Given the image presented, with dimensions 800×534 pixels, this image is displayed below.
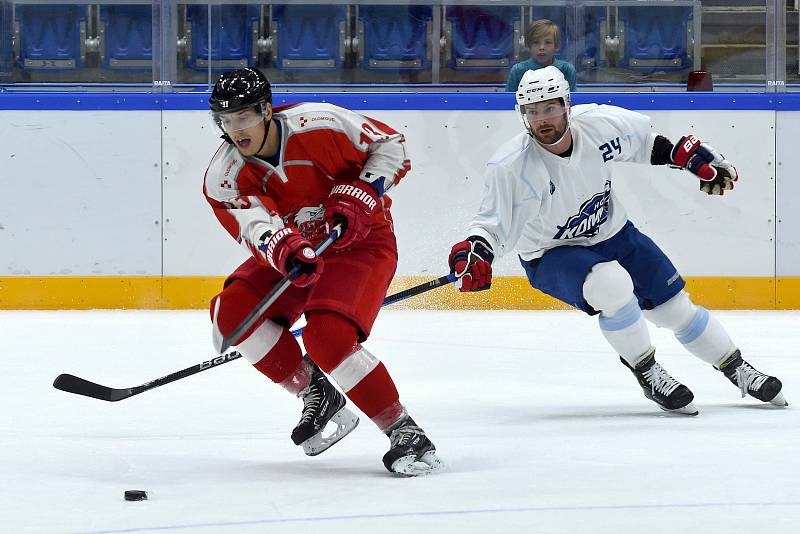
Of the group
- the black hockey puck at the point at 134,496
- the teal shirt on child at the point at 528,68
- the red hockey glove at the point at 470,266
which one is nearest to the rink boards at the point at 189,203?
the teal shirt on child at the point at 528,68

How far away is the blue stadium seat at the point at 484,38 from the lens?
6.02m

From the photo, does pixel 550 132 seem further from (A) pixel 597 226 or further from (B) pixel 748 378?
(B) pixel 748 378

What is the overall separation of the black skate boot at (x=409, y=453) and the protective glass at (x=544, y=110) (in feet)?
3.17

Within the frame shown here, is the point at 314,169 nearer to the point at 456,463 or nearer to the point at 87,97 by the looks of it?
the point at 456,463

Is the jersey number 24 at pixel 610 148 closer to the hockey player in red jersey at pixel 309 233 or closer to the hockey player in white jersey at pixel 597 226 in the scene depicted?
the hockey player in white jersey at pixel 597 226

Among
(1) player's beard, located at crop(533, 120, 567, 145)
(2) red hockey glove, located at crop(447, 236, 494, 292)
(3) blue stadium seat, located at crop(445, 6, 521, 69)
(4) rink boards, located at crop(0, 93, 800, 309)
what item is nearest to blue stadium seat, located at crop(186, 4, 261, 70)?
(4) rink boards, located at crop(0, 93, 800, 309)

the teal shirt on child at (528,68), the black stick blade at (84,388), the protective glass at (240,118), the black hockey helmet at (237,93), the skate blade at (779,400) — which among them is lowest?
the skate blade at (779,400)

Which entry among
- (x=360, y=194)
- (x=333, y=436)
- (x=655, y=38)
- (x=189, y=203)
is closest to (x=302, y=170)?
(x=360, y=194)

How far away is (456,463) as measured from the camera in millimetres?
2682

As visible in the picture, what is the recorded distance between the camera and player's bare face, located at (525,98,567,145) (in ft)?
10.6

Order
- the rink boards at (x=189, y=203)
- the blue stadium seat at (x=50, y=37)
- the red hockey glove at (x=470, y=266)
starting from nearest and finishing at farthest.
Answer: the red hockey glove at (x=470, y=266) < the rink boards at (x=189, y=203) < the blue stadium seat at (x=50, y=37)

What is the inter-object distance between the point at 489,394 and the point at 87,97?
2.89 metres

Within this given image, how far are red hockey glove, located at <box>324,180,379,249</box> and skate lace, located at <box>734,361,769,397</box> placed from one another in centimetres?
117

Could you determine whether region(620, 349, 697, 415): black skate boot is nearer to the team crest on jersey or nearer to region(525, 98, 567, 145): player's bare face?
the team crest on jersey
